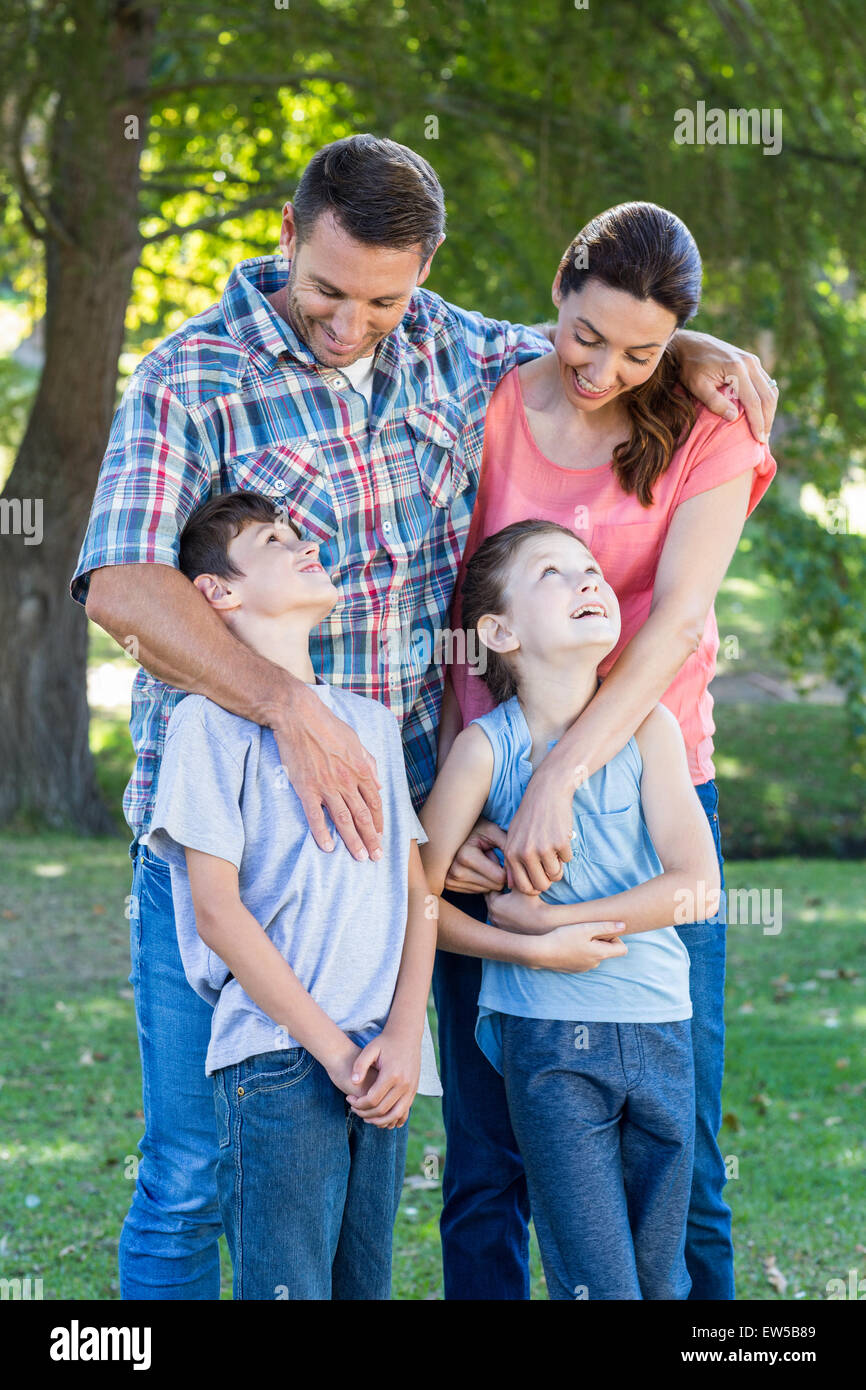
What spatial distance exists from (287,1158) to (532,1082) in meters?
0.40

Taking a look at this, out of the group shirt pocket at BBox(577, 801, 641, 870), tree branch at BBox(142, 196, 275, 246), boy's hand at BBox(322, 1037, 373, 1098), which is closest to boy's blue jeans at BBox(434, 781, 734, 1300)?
shirt pocket at BBox(577, 801, 641, 870)

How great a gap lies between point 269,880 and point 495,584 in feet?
2.04

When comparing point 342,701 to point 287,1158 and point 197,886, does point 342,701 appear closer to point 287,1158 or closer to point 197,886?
point 197,886

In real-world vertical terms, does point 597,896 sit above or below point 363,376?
below

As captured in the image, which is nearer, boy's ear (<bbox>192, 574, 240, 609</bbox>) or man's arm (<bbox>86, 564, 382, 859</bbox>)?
man's arm (<bbox>86, 564, 382, 859</bbox>)

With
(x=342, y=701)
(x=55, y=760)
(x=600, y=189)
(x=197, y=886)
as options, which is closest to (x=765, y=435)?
(x=342, y=701)

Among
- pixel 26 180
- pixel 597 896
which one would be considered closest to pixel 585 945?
pixel 597 896

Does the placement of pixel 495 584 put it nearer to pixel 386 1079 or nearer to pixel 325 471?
pixel 325 471

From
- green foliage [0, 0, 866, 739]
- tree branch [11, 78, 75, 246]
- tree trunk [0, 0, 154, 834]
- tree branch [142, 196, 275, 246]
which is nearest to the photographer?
green foliage [0, 0, 866, 739]

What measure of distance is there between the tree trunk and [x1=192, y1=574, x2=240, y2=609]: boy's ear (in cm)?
535

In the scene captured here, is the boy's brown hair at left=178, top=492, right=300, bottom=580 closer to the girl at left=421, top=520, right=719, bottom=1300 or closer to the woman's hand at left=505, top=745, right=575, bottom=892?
the girl at left=421, top=520, right=719, bottom=1300

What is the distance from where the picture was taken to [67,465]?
7633mm

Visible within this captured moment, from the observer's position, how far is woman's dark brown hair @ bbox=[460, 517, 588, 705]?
2.20 metres

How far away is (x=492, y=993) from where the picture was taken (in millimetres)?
2123
